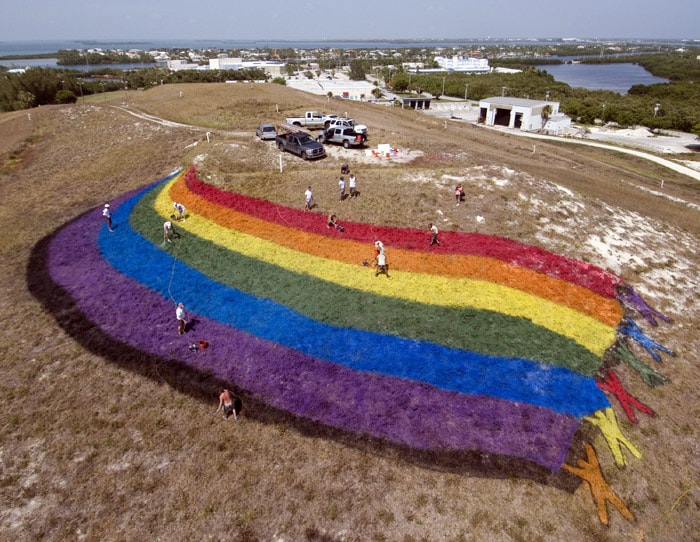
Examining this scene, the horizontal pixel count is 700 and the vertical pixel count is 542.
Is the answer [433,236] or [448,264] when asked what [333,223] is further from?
[448,264]

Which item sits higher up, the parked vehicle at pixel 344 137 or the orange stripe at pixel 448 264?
the parked vehicle at pixel 344 137

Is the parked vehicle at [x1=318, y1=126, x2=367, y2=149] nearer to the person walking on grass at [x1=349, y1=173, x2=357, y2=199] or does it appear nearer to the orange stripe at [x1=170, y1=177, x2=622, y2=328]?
the person walking on grass at [x1=349, y1=173, x2=357, y2=199]

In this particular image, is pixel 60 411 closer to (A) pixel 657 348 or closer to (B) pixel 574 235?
(A) pixel 657 348

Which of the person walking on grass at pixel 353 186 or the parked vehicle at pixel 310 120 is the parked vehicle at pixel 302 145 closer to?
the person walking on grass at pixel 353 186

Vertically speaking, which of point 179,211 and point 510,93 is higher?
point 179,211

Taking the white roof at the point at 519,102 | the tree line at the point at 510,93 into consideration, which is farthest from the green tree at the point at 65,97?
the white roof at the point at 519,102

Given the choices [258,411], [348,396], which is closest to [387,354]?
[348,396]
